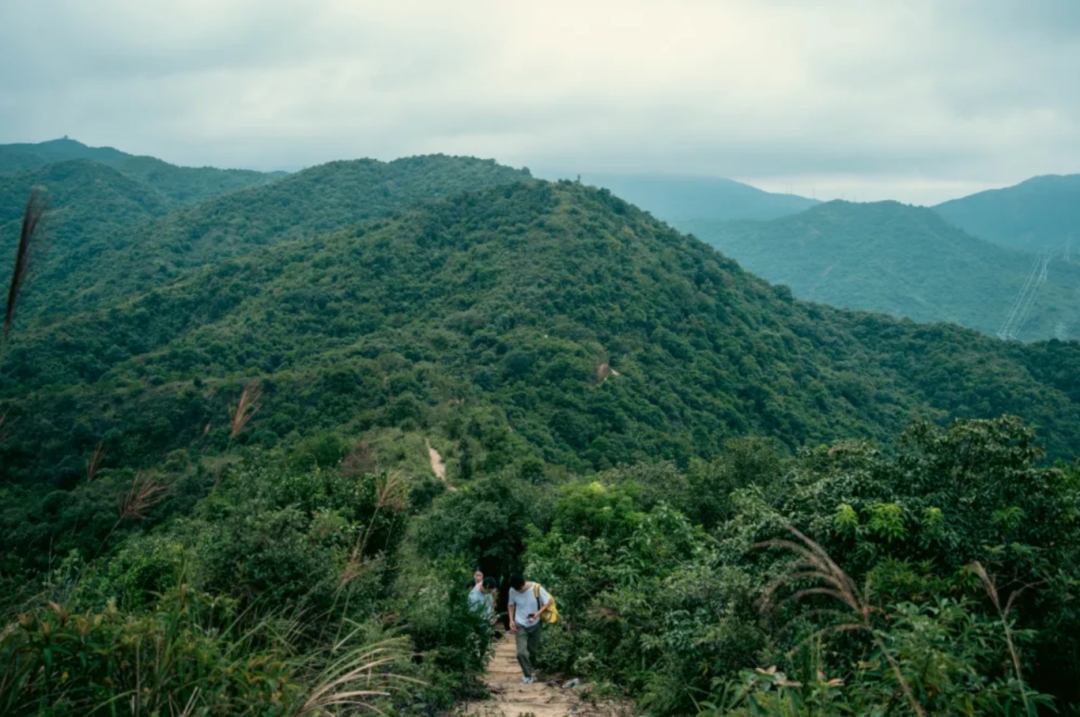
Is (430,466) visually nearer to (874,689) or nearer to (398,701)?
(398,701)

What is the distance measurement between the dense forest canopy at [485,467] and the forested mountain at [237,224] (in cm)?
55

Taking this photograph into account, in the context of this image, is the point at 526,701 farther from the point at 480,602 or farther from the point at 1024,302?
the point at 1024,302

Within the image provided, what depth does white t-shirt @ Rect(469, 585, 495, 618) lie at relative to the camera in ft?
20.7

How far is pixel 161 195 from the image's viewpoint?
9562 centimetres

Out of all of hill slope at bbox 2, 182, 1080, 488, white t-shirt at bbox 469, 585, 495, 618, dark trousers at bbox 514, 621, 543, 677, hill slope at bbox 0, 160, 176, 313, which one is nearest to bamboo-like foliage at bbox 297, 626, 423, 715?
white t-shirt at bbox 469, 585, 495, 618

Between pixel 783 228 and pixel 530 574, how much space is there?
17562 cm

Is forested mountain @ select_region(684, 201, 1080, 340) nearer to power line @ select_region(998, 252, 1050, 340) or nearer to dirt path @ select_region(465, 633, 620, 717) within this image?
power line @ select_region(998, 252, 1050, 340)

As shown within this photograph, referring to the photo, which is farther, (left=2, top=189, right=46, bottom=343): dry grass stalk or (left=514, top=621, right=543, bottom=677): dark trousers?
(left=514, top=621, right=543, bottom=677): dark trousers

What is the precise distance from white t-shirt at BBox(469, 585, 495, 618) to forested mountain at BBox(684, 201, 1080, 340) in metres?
93.6

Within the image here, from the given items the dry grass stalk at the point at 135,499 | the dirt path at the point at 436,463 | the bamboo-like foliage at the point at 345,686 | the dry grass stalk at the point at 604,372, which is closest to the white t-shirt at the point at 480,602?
the bamboo-like foliage at the point at 345,686

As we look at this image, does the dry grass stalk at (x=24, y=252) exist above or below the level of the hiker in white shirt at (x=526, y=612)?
above

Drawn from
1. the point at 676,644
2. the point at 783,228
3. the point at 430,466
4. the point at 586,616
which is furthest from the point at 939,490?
the point at 783,228

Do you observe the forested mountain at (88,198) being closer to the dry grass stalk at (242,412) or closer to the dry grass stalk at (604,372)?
the dry grass stalk at (604,372)

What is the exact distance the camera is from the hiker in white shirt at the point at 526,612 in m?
6.82
